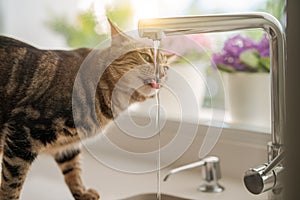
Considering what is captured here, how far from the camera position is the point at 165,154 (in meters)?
1.19

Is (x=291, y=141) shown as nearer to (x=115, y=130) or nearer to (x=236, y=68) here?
(x=115, y=130)

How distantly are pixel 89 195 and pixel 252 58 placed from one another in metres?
0.50

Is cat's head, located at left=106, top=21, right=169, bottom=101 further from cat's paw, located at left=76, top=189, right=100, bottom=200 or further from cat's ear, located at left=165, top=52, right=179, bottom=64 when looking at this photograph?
cat's paw, located at left=76, top=189, right=100, bottom=200

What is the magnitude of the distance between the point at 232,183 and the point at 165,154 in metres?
0.18

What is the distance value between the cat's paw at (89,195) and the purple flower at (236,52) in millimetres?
447

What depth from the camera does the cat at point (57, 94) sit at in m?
0.98

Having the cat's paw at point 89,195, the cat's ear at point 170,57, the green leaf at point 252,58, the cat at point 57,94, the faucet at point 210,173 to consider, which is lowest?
the cat's paw at point 89,195

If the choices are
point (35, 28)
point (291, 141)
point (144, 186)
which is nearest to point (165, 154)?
point (144, 186)

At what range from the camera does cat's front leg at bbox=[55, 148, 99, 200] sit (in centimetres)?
110

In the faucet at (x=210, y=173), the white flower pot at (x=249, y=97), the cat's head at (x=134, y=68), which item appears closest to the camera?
the cat's head at (x=134, y=68)

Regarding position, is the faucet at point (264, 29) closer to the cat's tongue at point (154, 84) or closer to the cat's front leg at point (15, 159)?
the cat's tongue at point (154, 84)

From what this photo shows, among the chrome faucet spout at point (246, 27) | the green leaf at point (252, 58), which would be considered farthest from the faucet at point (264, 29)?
the green leaf at point (252, 58)

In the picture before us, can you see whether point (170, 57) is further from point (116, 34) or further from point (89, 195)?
point (89, 195)

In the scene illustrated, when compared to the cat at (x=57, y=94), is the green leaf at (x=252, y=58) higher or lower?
higher
